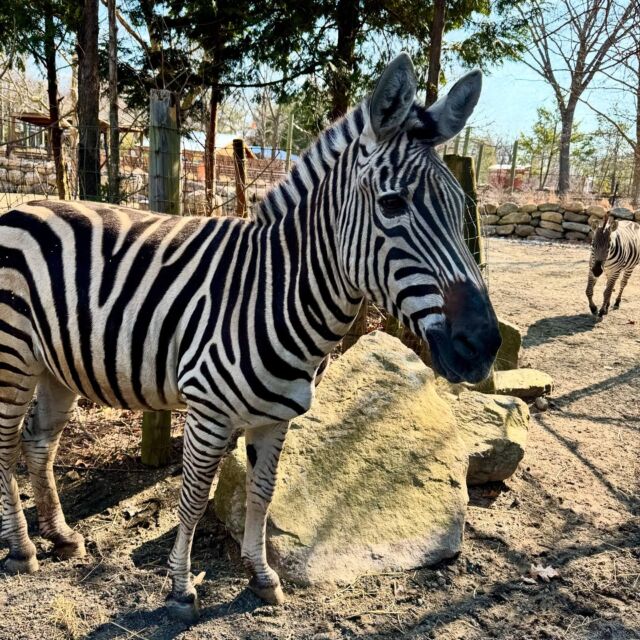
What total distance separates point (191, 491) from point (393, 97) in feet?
6.40

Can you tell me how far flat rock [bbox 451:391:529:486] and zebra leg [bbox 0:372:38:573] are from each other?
115 inches

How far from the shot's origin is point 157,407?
8.69 feet

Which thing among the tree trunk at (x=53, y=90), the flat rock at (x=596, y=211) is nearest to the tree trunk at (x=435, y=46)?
the tree trunk at (x=53, y=90)

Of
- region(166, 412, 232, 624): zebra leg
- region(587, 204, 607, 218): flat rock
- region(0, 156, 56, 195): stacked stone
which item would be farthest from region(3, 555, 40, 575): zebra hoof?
region(0, 156, 56, 195): stacked stone

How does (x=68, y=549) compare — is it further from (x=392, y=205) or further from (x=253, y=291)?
(x=392, y=205)

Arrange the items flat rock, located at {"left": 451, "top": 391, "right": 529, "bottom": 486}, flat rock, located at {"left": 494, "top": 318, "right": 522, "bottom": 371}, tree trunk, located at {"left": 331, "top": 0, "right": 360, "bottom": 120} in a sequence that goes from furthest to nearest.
Answer: tree trunk, located at {"left": 331, "top": 0, "right": 360, "bottom": 120} → flat rock, located at {"left": 494, "top": 318, "right": 522, "bottom": 371} → flat rock, located at {"left": 451, "top": 391, "right": 529, "bottom": 486}

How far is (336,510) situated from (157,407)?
1.28 meters

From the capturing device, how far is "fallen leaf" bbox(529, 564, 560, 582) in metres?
3.08

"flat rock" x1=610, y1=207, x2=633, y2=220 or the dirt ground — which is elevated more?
"flat rock" x1=610, y1=207, x2=633, y2=220

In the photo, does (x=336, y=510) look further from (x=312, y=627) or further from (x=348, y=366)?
(x=348, y=366)

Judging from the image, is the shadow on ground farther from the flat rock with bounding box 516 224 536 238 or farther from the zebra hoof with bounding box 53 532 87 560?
the flat rock with bounding box 516 224 536 238

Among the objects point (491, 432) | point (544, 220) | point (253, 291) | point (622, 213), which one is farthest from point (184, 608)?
point (544, 220)

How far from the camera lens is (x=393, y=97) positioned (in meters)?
1.91

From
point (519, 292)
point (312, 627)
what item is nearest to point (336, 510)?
point (312, 627)
